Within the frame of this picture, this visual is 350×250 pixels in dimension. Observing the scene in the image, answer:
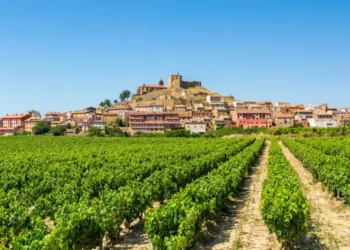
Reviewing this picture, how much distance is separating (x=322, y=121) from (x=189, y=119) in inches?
1832

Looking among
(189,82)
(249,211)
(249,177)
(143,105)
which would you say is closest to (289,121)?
(143,105)

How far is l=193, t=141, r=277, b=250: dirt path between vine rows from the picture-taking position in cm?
1041

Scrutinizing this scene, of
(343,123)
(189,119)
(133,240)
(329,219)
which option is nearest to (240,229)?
(133,240)

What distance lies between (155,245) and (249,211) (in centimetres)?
661

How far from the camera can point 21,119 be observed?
156 metres

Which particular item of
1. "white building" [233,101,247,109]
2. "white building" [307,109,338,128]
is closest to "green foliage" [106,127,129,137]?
"white building" [307,109,338,128]

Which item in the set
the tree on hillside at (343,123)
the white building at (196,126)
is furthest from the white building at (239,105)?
the white building at (196,126)

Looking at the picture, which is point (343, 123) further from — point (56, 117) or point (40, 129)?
point (56, 117)

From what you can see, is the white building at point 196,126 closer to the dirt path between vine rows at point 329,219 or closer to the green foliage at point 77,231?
the dirt path between vine rows at point 329,219

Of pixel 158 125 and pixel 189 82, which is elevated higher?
pixel 189 82

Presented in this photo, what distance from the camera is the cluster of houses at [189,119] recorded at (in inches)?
4739

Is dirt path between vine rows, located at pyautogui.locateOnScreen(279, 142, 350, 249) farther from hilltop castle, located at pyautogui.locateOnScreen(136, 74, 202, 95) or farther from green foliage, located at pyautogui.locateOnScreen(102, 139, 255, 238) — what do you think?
hilltop castle, located at pyautogui.locateOnScreen(136, 74, 202, 95)

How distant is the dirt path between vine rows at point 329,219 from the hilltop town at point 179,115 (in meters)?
98.5

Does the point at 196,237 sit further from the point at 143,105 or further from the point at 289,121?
the point at 143,105
